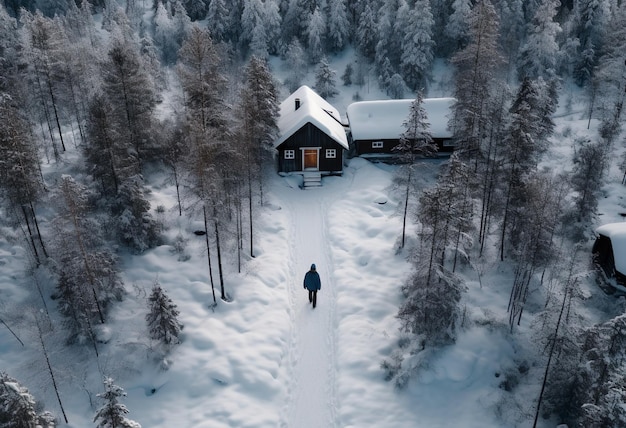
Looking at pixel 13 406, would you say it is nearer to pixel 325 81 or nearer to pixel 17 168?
pixel 17 168

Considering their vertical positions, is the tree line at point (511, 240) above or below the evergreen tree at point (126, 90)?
below

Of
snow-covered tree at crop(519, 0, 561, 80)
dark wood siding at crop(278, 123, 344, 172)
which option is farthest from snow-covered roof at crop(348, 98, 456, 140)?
snow-covered tree at crop(519, 0, 561, 80)

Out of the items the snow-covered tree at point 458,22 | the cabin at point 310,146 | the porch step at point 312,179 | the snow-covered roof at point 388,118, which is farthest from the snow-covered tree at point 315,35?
the porch step at point 312,179

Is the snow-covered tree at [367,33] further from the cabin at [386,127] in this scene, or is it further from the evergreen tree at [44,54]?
the evergreen tree at [44,54]

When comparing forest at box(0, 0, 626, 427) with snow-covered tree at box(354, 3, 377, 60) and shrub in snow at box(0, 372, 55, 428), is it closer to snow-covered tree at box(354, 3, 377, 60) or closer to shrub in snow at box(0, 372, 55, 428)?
shrub in snow at box(0, 372, 55, 428)

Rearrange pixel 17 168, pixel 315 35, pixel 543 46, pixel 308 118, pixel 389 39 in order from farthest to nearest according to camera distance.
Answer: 1. pixel 315 35
2. pixel 389 39
3. pixel 543 46
4. pixel 308 118
5. pixel 17 168

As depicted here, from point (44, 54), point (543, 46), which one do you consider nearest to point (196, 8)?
point (44, 54)

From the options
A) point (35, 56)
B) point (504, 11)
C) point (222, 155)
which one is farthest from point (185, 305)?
point (504, 11)

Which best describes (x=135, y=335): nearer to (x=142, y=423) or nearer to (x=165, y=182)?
(x=142, y=423)
